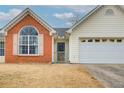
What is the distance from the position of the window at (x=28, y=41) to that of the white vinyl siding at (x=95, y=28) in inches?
120

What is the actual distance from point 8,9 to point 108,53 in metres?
42.8

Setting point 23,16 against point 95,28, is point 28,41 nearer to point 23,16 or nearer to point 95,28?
point 23,16

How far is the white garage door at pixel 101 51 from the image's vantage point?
93.6ft

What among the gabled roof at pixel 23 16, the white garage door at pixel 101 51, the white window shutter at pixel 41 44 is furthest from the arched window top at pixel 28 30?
the white garage door at pixel 101 51

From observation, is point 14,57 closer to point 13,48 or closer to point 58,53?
point 13,48

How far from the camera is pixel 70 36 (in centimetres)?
2844

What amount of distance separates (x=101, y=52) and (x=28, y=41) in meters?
6.44

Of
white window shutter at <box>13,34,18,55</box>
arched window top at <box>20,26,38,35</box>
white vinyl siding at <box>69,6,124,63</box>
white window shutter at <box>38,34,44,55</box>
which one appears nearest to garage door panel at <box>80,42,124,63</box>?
white vinyl siding at <box>69,6,124,63</box>

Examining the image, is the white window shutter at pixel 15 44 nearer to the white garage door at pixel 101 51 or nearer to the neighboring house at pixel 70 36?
the neighboring house at pixel 70 36

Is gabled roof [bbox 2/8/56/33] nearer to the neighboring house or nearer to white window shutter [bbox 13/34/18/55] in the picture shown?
the neighboring house

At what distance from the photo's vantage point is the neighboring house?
2831 cm

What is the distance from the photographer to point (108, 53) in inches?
1129

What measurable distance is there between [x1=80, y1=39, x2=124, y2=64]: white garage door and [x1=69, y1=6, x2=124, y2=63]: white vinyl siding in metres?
0.58
